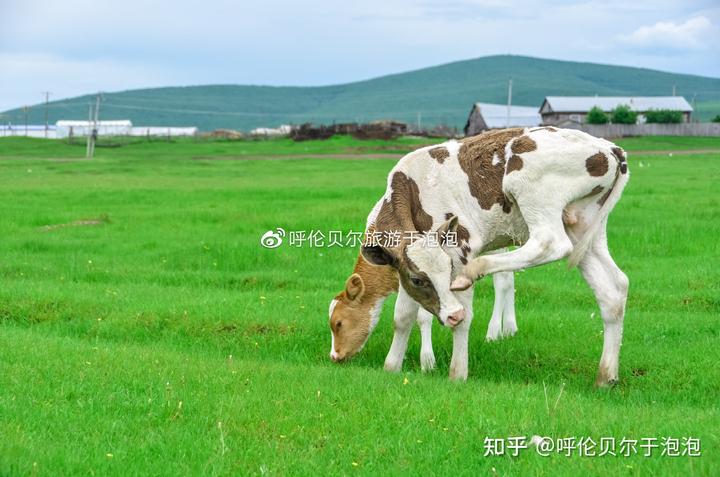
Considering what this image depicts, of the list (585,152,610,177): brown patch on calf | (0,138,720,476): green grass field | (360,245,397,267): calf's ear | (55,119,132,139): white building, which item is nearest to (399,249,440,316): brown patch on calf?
(360,245,397,267): calf's ear

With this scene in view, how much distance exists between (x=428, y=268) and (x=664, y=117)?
290 feet

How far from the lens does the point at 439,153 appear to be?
29.2 feet

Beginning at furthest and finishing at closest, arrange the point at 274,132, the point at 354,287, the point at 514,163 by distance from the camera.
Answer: the point at 274,132, the point at 354,287, the point at 514,163

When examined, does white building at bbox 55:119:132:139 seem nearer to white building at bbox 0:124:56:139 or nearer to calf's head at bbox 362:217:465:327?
white building at bbox 0:124:56:139

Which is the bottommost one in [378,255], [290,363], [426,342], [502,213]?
[290,363]

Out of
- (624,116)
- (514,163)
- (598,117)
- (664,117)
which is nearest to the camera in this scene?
(514,163)

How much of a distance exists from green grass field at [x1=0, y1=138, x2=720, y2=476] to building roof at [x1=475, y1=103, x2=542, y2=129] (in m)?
89.9

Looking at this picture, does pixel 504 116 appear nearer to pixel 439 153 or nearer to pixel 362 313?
pixel 362 313

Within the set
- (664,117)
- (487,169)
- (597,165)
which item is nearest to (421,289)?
(487,169)

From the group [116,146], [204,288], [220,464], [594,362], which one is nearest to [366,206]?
[204,288]

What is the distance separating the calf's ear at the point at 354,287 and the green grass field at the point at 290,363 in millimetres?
742

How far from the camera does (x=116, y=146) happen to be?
258 ft

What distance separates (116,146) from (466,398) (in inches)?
2952

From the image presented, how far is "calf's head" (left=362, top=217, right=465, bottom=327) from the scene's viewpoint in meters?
8.34
